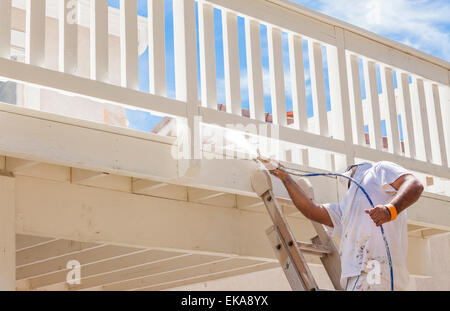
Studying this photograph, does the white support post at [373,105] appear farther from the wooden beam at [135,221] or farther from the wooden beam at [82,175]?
the wooden beam at [82,175]

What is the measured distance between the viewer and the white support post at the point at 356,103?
6984 millimetres

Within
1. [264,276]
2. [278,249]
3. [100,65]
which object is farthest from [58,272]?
[264,276]

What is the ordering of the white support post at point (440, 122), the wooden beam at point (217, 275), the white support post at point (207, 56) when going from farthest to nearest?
the wooden beam at point (217, 275) → the white support post at point (440, 122) → the white support post at point (207, 56)

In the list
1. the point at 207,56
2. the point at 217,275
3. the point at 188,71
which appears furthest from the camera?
the point at 217,275

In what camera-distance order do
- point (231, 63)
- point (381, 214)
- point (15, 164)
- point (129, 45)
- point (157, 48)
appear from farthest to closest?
point (231, 63)
point (157, 48)
point (129, 45)
point (15, 164)
point (381, 214)

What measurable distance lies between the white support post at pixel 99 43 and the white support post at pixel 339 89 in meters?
2.45

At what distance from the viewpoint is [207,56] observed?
595cm

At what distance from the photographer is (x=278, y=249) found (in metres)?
4.71

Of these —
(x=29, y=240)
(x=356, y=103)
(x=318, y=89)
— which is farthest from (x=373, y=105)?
(x=29, y=240)

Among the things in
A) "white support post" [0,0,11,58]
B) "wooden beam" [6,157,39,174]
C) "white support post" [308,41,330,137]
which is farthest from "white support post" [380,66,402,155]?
"white support post" [0,0,11,58]

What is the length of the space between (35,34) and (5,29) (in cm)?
21

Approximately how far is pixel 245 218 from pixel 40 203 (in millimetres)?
2088

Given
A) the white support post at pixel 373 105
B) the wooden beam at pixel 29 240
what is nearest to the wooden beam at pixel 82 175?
the wooden beam at pixel 29 240

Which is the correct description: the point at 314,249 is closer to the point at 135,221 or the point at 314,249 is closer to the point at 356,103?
the point at 135,221
